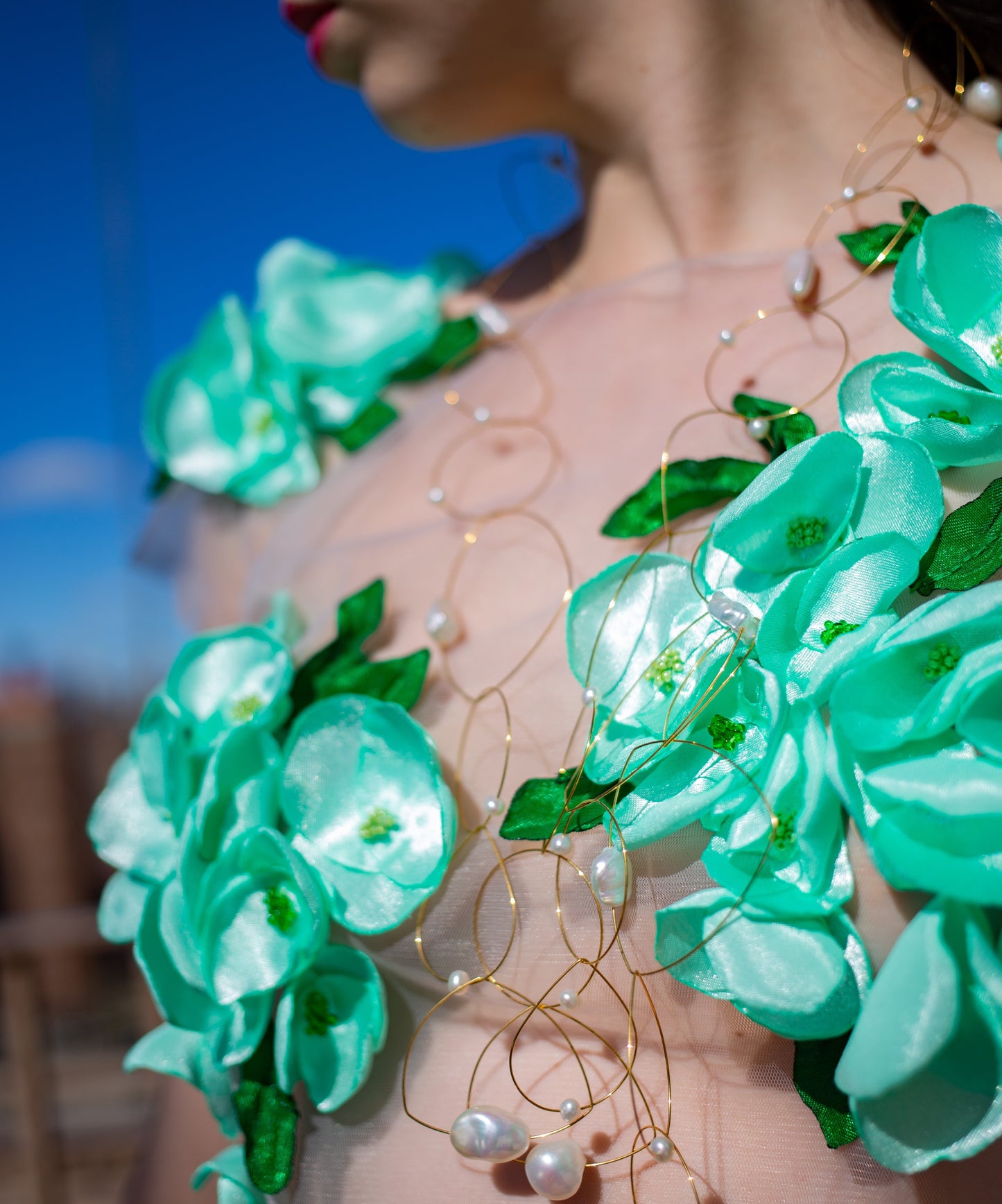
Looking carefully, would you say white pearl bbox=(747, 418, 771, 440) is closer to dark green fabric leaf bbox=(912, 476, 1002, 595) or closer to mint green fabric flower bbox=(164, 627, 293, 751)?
dark green fabric leaf bbox=(912, 476, 1002, 595)

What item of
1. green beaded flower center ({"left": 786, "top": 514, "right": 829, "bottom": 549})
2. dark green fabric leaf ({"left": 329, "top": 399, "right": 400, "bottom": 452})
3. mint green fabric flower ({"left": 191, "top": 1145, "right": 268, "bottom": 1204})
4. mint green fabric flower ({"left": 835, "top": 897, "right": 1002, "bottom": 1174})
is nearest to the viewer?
mint green fabric flower ({"left": 835, "top": 897, "right": 1002, "bottom": 1174})

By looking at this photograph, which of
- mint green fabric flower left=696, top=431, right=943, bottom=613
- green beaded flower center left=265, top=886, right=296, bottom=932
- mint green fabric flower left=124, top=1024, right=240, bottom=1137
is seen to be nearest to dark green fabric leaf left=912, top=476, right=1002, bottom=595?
mint green fabric flower left=696, top=431, right=943, bottom=613

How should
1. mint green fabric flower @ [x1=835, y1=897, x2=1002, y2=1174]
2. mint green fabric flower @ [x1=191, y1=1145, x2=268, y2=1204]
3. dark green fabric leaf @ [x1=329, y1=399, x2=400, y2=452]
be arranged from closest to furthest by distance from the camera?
mint green fabric flower @ [x1=835, y1=897, x2=1002, y2=1174] → mint green fabric flower @ [x1=191, y1=1145, x2=268, y2=1204] → dark green fabric leaf @ [x1=329, y1=399, x2=400, y2=452]

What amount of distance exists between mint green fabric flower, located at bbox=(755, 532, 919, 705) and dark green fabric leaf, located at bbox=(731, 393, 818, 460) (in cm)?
10

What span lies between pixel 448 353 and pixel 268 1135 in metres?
0.58

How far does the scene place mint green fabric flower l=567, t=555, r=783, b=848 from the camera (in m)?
0.47

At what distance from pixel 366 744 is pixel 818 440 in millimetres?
296

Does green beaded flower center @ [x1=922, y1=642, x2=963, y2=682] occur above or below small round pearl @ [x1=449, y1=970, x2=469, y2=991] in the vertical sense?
above

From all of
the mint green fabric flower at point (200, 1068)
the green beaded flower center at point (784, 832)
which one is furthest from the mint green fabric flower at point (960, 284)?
the mint green fabric flower at point (200, 1068)

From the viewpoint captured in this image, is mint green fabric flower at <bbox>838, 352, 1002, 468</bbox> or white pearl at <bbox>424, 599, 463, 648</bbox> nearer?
mint green fabric flower at <bbox>838, 352, 1002, 468</bbox>

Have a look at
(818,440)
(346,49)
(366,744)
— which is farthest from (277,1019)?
(346,49)

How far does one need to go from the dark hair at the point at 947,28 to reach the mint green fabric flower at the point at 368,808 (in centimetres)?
59

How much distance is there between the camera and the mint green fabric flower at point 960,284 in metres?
0.51

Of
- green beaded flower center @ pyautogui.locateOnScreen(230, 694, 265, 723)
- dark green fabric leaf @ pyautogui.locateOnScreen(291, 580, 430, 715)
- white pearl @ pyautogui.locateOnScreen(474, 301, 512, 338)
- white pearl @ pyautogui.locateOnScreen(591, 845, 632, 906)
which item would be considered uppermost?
white pearl @ pyautogui.locateOnScreen(474, 301, 512, 338)
